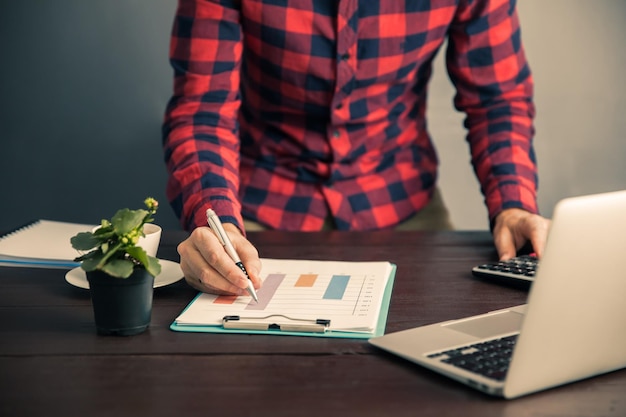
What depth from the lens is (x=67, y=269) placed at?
4.09 feet

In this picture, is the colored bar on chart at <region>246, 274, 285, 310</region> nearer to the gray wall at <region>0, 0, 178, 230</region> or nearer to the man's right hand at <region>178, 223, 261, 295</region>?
the man's right hand at <region>178, 223, 261, 295</region>

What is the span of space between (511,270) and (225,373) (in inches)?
21.2

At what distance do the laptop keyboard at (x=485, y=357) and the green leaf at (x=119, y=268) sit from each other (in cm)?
34

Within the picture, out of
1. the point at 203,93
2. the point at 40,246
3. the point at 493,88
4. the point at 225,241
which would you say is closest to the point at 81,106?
the point at 203,93

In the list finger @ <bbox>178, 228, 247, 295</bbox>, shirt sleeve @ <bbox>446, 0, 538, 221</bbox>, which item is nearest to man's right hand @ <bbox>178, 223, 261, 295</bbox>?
finger @ <bbox>178, 228, 247, 295</bbox>

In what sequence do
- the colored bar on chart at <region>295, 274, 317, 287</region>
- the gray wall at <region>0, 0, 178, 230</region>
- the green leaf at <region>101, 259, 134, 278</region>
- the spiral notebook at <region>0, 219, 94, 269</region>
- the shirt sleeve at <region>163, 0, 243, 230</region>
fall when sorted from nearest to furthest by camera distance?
the green leaf at <region>101, 259, 134, 278</region> < the colored bar on chart at <region>295, 274, 317, 287</region> < the spiral notebook at <region>0, 219, 94, 269</region> < the shirt sleeve at <region>163, 0, 243, 230</region> < the gray wall at <region>0, 0, 178, 230</region>

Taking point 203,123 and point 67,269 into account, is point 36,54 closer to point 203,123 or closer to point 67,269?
point 203,123

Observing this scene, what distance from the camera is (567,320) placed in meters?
0.73

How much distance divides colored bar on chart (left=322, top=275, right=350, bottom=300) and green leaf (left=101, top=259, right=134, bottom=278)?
0.95 feet

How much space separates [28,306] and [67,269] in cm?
19

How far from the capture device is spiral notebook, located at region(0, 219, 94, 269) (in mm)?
1262

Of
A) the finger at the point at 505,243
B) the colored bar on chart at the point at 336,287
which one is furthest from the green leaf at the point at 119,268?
the finger at the point at 505,243

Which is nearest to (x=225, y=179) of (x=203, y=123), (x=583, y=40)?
(x=203, y=123)

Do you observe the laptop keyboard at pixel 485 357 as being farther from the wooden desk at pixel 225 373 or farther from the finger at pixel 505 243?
the finger at pixel 505 243
